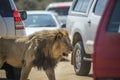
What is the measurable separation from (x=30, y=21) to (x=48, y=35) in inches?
382

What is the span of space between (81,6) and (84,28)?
1203 mm

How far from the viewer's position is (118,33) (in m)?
5.59

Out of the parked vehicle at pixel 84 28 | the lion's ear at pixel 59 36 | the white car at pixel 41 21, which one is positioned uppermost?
the lion's ear at pixel 59 36

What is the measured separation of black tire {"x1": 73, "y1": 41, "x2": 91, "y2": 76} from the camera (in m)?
12.5

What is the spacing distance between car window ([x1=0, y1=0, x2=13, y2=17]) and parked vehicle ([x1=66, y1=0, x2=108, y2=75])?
5.86 feet

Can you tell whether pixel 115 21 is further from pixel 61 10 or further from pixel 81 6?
pixel 61 10

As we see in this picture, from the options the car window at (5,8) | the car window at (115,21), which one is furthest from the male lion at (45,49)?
the car window at (115,21)

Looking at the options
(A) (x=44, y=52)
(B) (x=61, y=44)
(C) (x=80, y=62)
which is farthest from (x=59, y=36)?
(C) (x=80, y=62)

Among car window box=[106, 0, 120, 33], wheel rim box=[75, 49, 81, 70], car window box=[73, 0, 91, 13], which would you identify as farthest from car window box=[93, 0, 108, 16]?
car window box=[106, 0, 120, 33]

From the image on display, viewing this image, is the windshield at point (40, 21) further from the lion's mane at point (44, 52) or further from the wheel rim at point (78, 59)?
the lion's mane at point (44, 52)

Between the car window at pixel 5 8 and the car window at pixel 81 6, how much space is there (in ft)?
6.78

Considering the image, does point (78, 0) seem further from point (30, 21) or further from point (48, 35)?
point (30, 21)

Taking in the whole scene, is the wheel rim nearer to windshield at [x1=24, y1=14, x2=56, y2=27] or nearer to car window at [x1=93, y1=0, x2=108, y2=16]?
car window at [x1=93, y1=0, x2=108, y2=16]

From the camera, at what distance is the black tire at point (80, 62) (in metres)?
12.5
